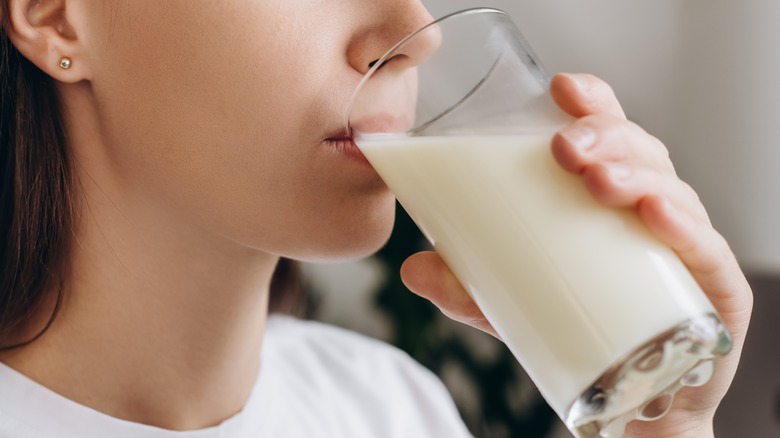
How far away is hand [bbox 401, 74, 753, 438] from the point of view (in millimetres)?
668

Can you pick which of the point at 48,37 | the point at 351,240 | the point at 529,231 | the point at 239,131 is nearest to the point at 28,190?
the point at 48,37

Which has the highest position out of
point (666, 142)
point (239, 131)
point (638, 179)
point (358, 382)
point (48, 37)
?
point (48, 37)

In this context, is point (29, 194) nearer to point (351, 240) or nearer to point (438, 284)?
point (351, 240)

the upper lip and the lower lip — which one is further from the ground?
A: the upper lip

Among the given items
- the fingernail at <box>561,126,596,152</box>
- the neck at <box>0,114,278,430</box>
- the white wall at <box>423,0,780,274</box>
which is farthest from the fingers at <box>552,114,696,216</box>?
the white wall at <box>423,0,780,274</box>

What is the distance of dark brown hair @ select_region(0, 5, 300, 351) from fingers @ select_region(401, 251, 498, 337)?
0.44 m

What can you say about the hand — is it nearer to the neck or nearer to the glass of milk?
the glass of milk

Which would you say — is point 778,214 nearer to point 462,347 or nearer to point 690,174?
point 690,174

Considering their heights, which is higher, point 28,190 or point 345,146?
point 28,190

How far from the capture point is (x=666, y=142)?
2.62 m

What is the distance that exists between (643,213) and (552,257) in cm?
9

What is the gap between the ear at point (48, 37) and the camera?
93cm

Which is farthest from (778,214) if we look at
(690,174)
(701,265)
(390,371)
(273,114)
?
(273,114)

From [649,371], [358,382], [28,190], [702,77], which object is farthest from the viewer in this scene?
[702,77]
